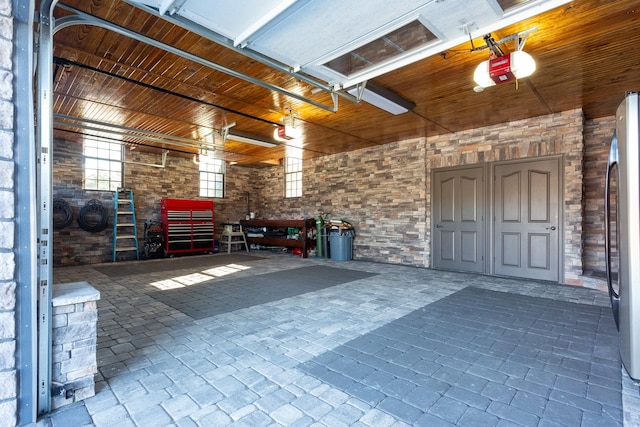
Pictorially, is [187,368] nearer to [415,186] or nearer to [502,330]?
[502,330]

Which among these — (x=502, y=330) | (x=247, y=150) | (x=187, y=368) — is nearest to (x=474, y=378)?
(x=502, y=330)

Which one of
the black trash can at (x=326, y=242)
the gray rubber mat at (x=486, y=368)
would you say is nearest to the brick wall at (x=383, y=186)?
the black trash can at (x=326, y=242)

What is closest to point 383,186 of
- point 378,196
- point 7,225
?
point 378,196

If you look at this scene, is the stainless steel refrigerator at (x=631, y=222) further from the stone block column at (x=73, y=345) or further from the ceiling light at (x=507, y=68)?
the stone block column at (x=73, y=345)

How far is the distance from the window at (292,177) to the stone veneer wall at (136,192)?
1.53 m

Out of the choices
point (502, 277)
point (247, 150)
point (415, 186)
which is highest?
point (247, 150)

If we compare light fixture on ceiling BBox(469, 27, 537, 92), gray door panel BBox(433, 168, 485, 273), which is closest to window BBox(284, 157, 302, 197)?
gray door panel BBox(433, 168, 485, 273)

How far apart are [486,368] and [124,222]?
9166 mm

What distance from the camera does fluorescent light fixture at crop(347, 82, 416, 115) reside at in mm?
4234

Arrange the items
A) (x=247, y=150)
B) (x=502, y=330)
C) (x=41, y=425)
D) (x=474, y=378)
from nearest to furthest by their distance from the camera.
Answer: (x=41, y=425)
(x=474, y=378)
(x=502, y=330)
(x=247, y=150)

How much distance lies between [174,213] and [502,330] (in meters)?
8.35

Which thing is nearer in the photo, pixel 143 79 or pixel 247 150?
pixel 143 79

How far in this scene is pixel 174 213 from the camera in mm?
Result: 9102

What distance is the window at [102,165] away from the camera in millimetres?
8250
